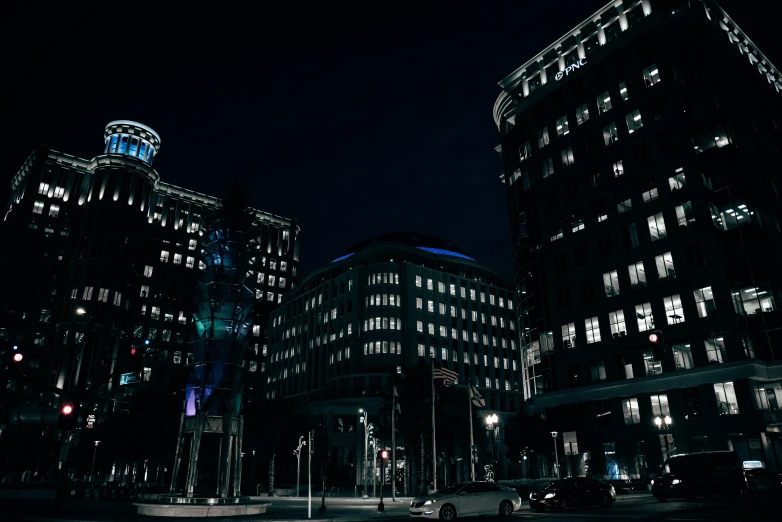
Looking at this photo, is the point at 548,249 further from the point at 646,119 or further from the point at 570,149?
the point at 646,119

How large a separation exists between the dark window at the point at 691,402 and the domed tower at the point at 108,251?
326ft

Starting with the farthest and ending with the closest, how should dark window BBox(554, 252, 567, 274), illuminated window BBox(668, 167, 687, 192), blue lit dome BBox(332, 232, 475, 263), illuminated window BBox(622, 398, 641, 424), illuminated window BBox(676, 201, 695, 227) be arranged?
blue lit dome BBox(332, 232, 475, 263) < dark window BBox(554, 252, 567, 274) < illuminated window BBox(668, 167, 687, 192) < illuminated window BBox(622, 398, 641, 424) < illuminated window BBox(676, 201, 695, 227)

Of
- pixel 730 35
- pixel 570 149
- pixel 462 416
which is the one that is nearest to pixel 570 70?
pixel 570 149

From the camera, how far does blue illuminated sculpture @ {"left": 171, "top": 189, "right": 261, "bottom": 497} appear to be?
27656mm

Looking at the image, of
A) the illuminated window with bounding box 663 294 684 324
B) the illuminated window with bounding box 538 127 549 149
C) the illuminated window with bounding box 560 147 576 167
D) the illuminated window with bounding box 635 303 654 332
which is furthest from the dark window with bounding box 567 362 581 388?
the illuminated window with bounding box 538 127 549 149

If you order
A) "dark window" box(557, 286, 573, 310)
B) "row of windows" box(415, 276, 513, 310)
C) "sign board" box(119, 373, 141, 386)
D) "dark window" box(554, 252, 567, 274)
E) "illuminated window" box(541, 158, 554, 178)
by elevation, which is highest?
"illuminated window" box(541, 158, 554, 178)

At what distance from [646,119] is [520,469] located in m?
65.6

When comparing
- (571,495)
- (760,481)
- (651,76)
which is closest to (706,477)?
(760,481)

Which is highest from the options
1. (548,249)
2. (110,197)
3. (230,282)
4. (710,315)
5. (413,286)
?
(110,197)

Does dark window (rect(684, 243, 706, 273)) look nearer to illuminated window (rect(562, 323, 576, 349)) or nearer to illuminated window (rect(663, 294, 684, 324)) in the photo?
illuminated window (rect(663, 294, 684, 324))

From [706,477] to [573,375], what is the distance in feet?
117

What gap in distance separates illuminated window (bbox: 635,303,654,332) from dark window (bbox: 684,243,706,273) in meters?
5.85

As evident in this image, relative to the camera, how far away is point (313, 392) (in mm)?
115812

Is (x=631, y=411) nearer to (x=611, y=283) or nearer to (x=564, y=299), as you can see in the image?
(x=611, y=283)
